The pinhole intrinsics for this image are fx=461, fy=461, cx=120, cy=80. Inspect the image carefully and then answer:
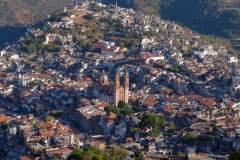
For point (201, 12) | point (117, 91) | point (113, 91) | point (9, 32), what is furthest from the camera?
point (201, 12)

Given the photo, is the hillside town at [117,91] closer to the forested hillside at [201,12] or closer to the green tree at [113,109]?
the green tree at [113,109]

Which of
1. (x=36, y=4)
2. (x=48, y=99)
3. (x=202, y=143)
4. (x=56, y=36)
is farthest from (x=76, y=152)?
(x=36, y=4)

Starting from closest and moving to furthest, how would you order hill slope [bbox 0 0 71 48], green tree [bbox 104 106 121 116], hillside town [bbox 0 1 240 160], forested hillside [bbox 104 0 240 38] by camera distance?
hillside town [bbox 0 1 240 160] < green tree [bbox 104 106 121 116] < forested hillside [bbox 104 0 240 38] < hill slope [bbox 0 0 71 48]

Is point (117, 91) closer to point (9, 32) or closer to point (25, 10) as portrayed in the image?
point (9, 32)

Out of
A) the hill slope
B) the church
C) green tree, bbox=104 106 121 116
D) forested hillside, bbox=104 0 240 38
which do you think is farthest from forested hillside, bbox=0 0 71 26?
green tree, bbox=104 106 121 116

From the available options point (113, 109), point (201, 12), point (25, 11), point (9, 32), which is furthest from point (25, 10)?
point (113, 109)

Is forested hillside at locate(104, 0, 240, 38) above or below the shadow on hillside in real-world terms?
above

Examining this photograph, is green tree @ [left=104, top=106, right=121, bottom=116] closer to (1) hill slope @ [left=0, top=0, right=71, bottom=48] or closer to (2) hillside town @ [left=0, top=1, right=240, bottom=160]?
(2) hillside town @ [left=0, top=1, right=240, bottom=160]

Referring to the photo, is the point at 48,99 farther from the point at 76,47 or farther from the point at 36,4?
the point at 36,4
